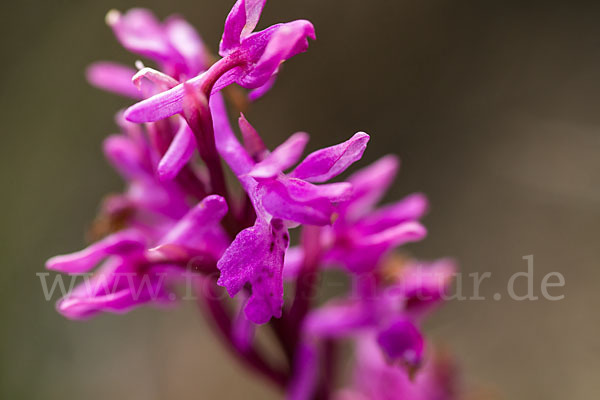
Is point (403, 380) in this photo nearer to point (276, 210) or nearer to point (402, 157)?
point (276, 210)

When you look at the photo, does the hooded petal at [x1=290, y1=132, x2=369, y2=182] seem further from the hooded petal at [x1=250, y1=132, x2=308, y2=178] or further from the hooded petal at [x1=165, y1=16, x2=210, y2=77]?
the hooded petal at [x1=165, y1=16, x2=210, y2=77]

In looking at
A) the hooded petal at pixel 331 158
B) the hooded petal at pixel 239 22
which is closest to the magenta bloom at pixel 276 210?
the hooded petal at pixel 331 158

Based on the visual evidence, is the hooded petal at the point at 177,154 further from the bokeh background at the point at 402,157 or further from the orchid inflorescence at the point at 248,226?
the bokeh background at the point at 402,157

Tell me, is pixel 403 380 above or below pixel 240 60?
below

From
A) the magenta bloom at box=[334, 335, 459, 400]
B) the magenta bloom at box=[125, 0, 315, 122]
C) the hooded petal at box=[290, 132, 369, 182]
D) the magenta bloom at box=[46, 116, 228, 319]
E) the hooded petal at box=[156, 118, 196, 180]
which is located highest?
the magenta bloom at box=[125, 0, 315, 122]

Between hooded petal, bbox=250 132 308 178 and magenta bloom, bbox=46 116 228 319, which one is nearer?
hooded petal, bbox=250 132 308 178

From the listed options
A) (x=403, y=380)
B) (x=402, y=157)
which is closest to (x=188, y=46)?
(x=403, y=380)

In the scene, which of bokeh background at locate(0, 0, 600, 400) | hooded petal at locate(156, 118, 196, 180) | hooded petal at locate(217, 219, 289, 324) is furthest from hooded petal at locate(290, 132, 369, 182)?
bokeh background at locate(0, 0, 600, 400)

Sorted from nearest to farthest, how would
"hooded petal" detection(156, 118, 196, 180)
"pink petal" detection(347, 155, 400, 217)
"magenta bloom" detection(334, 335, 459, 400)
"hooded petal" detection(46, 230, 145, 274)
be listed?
1. "hooded petal" detection(156, 118, 196, 180)
2. "hooded petal" detection(46, 230, 145, 274)
3. "pink petal" detection(347, 155, 400, 217)
4. "magenta bloom" detection(334, 335, 459, 400)
